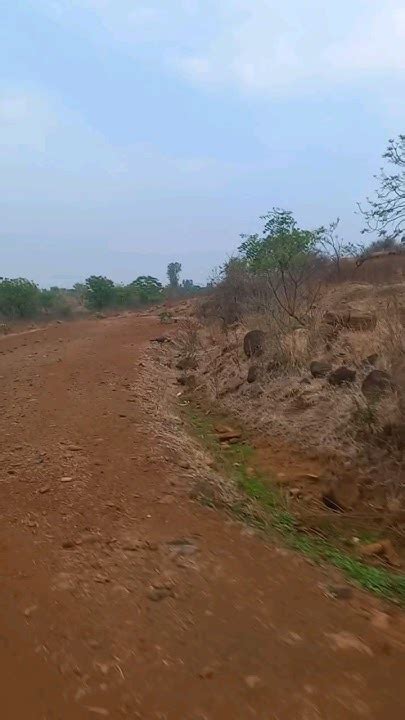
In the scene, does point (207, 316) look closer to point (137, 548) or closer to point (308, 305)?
point (308, 305)

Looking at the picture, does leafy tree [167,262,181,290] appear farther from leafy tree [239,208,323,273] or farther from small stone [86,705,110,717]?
small stone [86,705,110,717]

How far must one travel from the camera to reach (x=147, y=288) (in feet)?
109

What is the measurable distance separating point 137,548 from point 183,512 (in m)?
0.61

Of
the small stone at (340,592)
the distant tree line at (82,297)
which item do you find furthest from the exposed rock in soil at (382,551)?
the distant tree line at (82,297)

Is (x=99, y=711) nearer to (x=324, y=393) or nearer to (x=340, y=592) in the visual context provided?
(x=340, y=592)

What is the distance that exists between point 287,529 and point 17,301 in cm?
2249

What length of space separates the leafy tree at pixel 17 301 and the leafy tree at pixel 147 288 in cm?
736

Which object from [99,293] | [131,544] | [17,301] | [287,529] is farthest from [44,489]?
[99,293]

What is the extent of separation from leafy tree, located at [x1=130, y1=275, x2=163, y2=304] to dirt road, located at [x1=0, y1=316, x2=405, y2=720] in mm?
26781

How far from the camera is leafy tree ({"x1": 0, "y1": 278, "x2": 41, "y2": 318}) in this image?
80.5 ft

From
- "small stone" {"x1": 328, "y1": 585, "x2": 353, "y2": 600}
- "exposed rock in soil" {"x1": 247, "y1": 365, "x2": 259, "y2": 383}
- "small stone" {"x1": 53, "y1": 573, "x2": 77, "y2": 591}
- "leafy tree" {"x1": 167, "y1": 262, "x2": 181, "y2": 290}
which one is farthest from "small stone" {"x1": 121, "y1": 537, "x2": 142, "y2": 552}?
"leafy tree" {"x1": 167, "y1": 262, "x2": 181, "y2": 290}

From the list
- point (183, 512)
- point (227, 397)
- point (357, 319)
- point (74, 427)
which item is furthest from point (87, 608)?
point (357, 319)

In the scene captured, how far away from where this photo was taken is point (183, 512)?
392cm

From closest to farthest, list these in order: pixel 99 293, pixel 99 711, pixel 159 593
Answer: pixel 99 711 → pixel 159 593 → pixel 99 293
